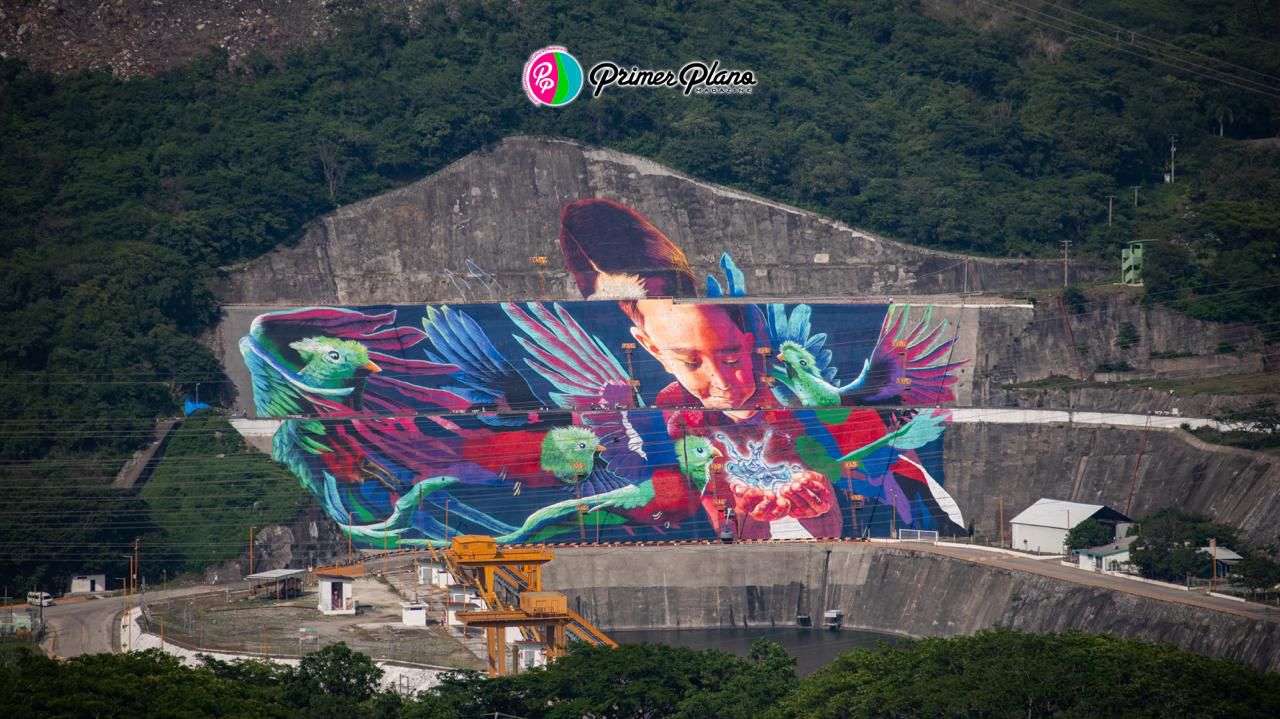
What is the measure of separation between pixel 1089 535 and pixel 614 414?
22596 mm

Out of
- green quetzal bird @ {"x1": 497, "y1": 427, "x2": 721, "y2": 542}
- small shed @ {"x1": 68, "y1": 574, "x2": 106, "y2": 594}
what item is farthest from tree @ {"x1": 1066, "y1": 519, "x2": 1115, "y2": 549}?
small shed @ {"x1": 68, "y1": 574, "x2": 106, "y2": 594}

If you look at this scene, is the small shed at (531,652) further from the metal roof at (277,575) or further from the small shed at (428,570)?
the metal roof at (277,575)

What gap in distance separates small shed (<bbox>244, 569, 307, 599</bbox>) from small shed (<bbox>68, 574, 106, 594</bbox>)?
6.28m

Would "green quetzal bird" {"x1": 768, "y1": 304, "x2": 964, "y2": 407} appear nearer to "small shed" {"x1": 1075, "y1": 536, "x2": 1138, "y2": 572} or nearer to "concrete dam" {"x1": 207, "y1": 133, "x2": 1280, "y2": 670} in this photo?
"concrete dam" {"x1": 207, "y1": 133, "x2": 1280, "y2": 670}

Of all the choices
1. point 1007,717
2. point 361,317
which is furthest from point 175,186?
point 1007,717

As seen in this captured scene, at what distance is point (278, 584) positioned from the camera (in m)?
95.4

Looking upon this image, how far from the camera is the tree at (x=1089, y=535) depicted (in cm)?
9956

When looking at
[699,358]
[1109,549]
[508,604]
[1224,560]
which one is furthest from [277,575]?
[1224,560]

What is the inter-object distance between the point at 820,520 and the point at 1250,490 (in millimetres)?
19154

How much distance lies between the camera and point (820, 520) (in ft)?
353

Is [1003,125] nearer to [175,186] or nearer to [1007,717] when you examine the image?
[175,186]

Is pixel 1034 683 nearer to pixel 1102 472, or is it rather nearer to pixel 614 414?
pixel 1102 472

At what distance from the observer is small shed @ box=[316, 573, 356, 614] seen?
291 ft

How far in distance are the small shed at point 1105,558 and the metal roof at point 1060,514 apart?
11.5 feet
